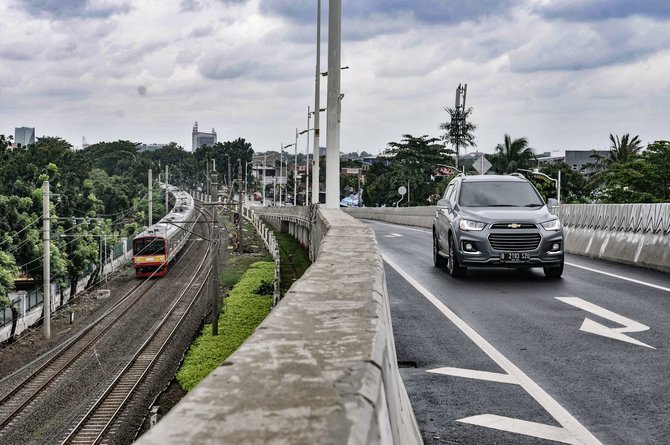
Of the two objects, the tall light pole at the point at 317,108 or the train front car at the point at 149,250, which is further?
the train front car at the point at 149,250

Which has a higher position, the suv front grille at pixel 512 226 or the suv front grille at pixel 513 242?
the suv front grille at pixel 512 226

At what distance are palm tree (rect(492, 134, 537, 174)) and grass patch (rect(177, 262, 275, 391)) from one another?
48.3 meters

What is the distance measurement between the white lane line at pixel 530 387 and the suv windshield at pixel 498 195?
4049mm

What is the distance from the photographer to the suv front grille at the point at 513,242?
43.6ft

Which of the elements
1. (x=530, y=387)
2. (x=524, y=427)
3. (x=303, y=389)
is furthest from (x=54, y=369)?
(x=303, y=389)

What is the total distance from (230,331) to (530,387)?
26158 mm

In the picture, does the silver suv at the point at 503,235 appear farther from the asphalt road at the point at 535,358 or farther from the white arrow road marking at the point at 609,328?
the white arrow road marking at the point at 609,328

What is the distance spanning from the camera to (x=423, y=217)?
4606cm

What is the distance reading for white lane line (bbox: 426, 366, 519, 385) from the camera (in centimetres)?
666

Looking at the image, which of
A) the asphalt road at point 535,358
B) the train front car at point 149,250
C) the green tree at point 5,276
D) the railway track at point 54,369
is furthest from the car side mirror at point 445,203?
the train front car at point 149,250

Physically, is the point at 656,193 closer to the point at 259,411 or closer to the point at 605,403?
the point at 605,403

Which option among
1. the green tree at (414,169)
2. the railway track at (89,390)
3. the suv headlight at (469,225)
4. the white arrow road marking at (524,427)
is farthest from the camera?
the green tree at (414,169)

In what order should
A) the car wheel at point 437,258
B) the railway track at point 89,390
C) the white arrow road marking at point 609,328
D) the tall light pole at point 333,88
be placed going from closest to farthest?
1. the white arrow road marking at point 609,328
2. the car wheel at point 437,258
3. the tall light pole at point 333,88
4. the railway track at point 89,390

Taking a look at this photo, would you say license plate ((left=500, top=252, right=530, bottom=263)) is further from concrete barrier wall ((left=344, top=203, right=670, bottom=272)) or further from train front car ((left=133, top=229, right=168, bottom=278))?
train front car ((left=133, top=229, right=168, bottom=278))
